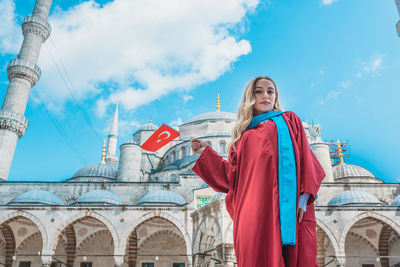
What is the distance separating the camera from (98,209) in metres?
14.7

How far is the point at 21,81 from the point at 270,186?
21.7 m

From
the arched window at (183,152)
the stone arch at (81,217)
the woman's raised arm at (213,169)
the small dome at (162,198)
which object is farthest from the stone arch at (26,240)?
the woman's raised arm at (213,169)

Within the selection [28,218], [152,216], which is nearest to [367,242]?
[152,216]

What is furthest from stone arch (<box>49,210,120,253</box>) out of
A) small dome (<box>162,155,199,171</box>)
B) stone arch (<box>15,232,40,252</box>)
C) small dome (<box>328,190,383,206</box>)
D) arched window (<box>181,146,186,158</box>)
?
arched window (<box>181,146,186,158</box>)

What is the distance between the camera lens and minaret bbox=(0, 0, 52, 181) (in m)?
18.5

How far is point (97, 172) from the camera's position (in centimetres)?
2227

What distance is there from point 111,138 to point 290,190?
31.5 m

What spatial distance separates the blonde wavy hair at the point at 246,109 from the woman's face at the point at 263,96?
0.09ft

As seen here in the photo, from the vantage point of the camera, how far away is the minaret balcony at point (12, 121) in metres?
18.4

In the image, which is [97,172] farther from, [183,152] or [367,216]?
[367,216]

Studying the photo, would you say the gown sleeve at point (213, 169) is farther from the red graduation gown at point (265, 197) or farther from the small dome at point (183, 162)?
the small dome at point (183, 162)

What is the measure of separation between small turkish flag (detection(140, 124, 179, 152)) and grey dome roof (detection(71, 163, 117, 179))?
657cm

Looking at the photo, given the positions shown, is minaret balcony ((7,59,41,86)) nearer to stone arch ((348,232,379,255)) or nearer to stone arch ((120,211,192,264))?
stone arch ((120,211,192,264))

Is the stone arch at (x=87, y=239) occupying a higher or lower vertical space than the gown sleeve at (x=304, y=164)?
higher
